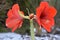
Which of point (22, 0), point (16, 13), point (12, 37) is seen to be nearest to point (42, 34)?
point (12, 37)

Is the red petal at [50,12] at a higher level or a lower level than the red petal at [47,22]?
higher

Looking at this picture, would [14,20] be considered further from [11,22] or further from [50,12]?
[50,12]

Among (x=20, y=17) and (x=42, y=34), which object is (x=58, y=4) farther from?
(x=20, y=17)

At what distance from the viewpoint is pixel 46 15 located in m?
0.73

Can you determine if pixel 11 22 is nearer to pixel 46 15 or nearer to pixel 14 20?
pixel 14 20

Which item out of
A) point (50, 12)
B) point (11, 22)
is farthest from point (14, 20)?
point (50, 12)

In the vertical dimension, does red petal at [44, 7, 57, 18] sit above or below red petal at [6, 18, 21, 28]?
above

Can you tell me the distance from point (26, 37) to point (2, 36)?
0.41 m

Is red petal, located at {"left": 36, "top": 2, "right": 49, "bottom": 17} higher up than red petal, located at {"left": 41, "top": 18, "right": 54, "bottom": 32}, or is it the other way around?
red petal, located at {"left": 36, "top": 2, "right": 49, "bottom": 17}

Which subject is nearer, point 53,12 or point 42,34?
point 53,12

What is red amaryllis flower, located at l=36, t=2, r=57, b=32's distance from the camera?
2.32 ft

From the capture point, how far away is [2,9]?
4.25 meters

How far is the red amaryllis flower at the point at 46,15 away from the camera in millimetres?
707

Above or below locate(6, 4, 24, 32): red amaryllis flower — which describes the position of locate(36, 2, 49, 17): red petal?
above
